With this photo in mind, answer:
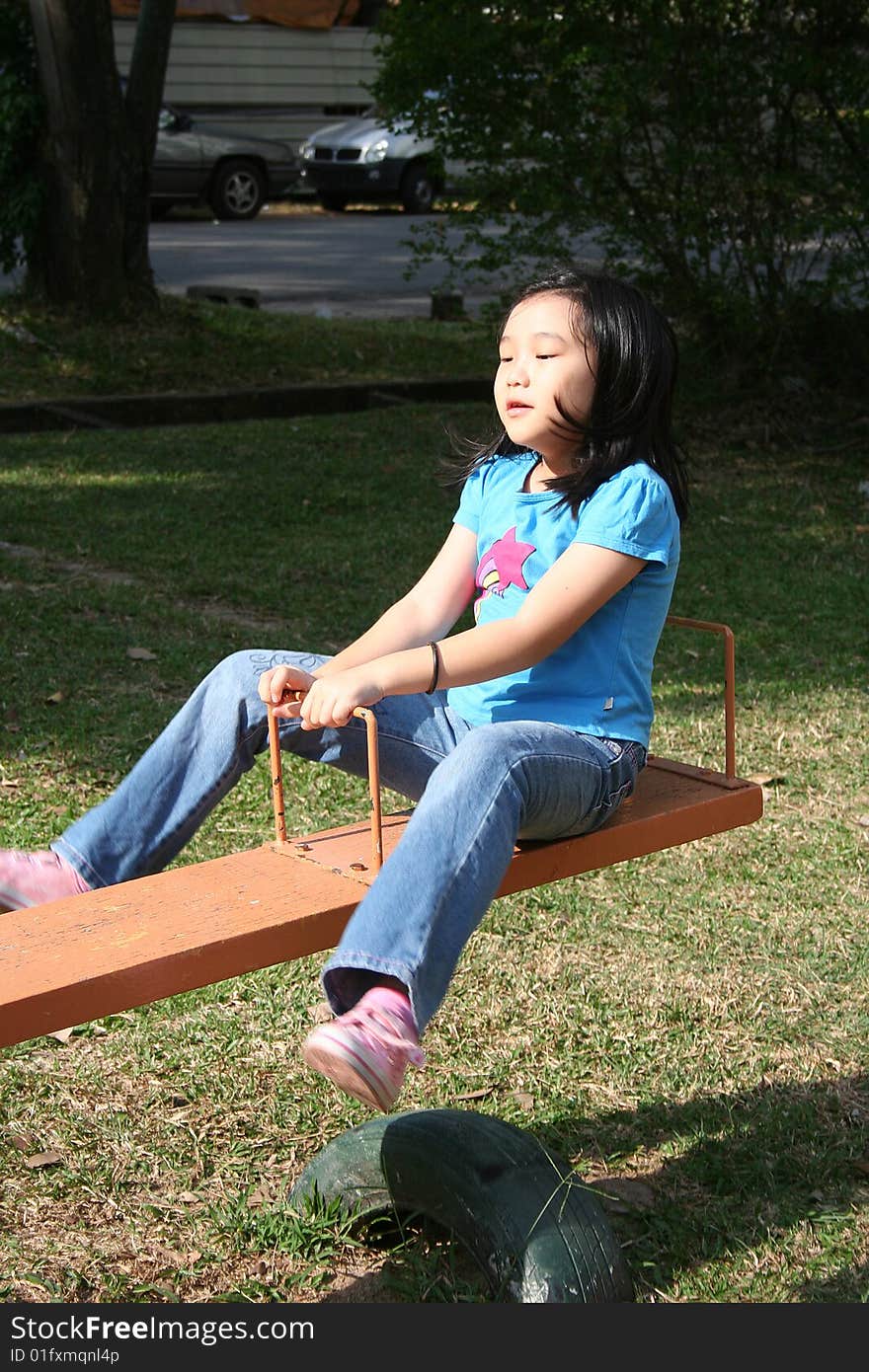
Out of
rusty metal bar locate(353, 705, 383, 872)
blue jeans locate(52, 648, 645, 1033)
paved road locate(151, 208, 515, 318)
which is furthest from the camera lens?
paved road locate(151, 208, 515, 318)

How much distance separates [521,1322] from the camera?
93.9 inches

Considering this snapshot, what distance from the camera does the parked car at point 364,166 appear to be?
23.0 m

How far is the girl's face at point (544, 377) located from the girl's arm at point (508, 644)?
0.23 meters

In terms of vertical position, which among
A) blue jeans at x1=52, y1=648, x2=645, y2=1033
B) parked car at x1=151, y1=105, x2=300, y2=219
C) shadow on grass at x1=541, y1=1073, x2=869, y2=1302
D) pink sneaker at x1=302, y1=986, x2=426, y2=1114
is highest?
parked car at x1=151, y1=105, x2=300, y2=219

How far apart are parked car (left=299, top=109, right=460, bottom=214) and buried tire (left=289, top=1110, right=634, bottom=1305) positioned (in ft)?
70.0

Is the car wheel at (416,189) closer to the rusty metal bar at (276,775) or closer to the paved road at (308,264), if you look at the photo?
the paved road at (308,264)

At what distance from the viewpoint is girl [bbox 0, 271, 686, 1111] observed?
261cm

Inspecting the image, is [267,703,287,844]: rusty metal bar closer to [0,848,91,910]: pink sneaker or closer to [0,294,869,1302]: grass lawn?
[0,848,91,910]: pink sneaker

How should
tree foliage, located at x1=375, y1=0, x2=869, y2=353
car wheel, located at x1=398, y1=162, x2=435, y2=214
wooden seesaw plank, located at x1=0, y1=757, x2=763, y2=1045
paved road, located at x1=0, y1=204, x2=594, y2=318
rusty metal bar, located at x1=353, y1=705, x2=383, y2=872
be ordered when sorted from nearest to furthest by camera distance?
wooden seesaw plank, located at x1=0, y1=757, x2=763, y2=1045 < rusty metal bar, located at x1=353, y1=705, x2=383, y2=872 < tree foliage, located at x1=375, y1=0, x2=869, y2=353 < paved road, located at x1=0, y1=204, x2=594, y2=318 < car wheel, located at x1=398, y1=162, x2=435, y2=214

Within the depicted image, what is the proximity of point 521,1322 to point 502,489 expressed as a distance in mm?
1455

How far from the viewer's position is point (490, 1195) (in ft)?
8.64

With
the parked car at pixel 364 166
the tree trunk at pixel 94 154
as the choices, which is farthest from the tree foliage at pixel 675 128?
the parked car at pixel 364 166

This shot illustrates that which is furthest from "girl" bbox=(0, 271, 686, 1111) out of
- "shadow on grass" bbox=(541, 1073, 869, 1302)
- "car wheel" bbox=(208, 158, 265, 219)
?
"car wheel" bbox=(208, 158, 265, 219)

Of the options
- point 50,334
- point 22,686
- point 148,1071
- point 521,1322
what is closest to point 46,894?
point 148,1071
